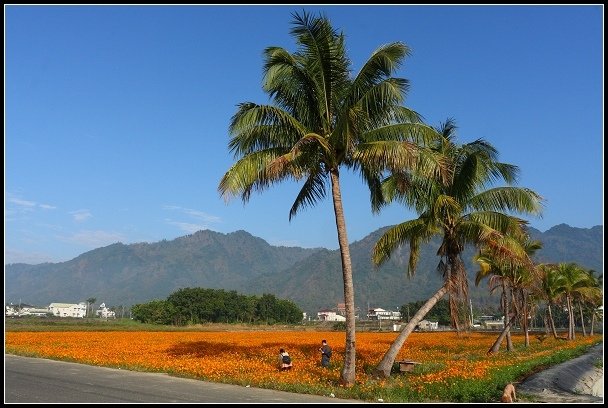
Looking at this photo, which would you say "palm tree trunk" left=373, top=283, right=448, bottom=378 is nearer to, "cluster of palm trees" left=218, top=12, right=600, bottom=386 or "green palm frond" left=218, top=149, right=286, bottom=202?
"cluster of palm trees" left=218, top=12, right=600, bottom=386

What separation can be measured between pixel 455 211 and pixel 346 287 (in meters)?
5.73

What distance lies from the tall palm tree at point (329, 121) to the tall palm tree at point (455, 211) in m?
2.93

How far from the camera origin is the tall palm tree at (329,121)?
1653 cm

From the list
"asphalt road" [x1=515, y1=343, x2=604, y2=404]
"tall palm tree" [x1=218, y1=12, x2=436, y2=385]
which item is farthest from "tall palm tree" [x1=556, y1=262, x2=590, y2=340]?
"tall palm tree" [x1=218, y1=12, x2=436, y2=385]

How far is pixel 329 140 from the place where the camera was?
671 inches

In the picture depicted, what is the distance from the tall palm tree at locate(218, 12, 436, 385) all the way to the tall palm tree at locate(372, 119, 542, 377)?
2.93 meters

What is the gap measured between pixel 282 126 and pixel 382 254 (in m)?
6.61

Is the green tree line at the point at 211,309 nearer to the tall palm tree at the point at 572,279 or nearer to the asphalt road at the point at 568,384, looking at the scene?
the tall palm tree at the point at 572,279

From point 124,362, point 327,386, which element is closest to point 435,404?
point 327,386

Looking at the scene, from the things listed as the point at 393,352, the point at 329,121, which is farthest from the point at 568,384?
the point at 329,121

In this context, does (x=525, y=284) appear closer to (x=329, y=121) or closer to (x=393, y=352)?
(x=393, y=352)

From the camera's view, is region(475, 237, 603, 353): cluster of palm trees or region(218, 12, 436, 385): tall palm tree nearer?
region(218, 12, 436, 385): tall palm tree

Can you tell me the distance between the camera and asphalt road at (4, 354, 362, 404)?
1296cm

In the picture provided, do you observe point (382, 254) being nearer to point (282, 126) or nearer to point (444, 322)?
point (282, 126)
